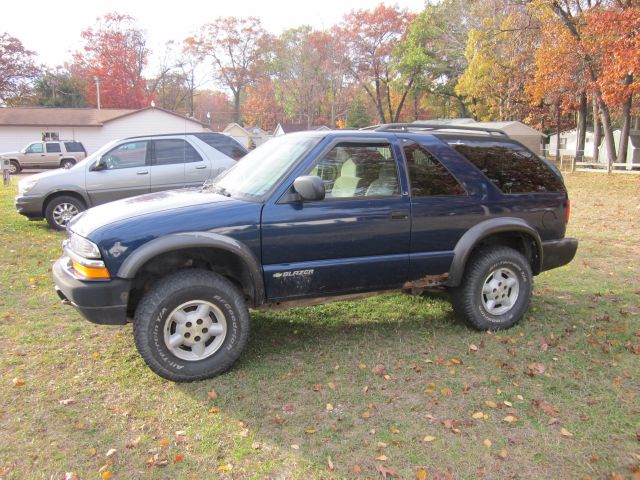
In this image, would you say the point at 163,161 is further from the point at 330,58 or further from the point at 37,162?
the point at 330,58

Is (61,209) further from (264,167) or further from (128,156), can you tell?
(264,167)

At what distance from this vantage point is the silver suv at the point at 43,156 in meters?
26.6

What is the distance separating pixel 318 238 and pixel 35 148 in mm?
27976

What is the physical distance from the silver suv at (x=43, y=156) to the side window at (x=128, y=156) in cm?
1992

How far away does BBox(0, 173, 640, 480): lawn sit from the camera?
9.38 feet

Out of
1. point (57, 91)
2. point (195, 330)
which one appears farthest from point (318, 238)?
point (57, 91)

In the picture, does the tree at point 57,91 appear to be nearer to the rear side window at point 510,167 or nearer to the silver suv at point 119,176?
the silver suv at point 119,176

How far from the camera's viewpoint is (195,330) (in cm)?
370

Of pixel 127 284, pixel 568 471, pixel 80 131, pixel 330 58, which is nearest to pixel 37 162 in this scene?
pixel 80 131

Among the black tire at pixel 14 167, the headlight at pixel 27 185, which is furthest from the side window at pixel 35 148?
the headlight at pixel 27 185

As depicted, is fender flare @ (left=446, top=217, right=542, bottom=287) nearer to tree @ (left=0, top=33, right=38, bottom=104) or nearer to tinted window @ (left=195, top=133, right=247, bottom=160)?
tinted window @ (left=195, top=133, right=247, bottom=160)

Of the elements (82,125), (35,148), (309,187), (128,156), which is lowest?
(309,187)

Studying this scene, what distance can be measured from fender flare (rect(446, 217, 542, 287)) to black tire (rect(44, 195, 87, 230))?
288 inches

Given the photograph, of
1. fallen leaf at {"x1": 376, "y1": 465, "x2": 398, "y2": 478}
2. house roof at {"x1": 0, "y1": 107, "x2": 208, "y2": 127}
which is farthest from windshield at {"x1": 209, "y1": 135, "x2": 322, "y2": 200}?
house roof at {"x1": 0, "y1": 107, "x2": 208, "y2": 127}
